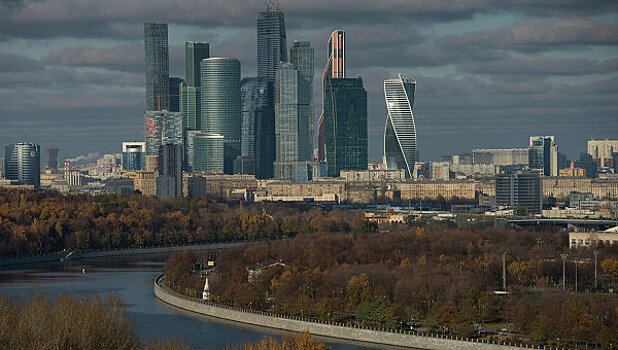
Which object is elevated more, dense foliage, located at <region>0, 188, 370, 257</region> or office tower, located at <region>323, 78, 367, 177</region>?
office tower, located at <region>323, 78, 367, 177</region>

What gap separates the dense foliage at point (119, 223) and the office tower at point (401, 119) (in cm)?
7264

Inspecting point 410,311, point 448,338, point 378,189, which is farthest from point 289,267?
point 378,189

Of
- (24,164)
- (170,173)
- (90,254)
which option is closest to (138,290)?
(90,254)

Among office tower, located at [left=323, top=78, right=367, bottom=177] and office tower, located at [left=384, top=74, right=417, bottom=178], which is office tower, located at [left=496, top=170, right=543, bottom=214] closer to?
office tower, located at [left=384, top=74, right=417, bottom=178]

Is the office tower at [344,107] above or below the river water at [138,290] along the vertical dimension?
above

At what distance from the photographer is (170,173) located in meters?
165

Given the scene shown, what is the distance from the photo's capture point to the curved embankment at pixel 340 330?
4278 cm

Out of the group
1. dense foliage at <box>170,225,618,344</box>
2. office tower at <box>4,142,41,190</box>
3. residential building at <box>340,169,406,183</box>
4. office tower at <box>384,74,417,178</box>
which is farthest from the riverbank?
office tower at <box>4,142,41,190</box>

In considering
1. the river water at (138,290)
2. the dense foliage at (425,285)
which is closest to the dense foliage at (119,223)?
the river water at (138,290)

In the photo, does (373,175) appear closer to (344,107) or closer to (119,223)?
(344,107)

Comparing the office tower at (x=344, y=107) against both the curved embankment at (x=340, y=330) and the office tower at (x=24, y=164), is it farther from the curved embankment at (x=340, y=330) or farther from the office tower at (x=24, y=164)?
the curved embankment at (x=340, y=330)

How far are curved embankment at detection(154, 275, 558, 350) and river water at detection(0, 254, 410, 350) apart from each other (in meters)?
0.57

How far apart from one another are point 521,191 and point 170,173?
171ft

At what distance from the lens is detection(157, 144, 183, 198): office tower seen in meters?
162
